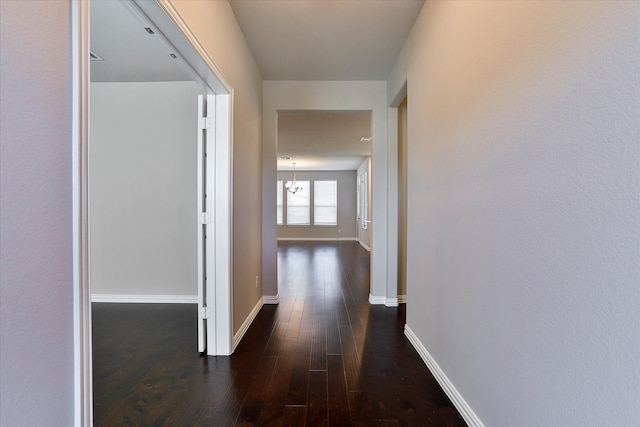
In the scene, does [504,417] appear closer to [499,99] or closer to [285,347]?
[499,99]

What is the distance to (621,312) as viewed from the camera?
2.62ft

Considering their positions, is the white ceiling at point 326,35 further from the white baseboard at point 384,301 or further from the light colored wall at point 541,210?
the white baseboard at point 384,301

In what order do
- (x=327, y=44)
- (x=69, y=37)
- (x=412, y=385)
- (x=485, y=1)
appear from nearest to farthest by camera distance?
(x=69, y=37) < (x=485, y=1) < (x=412, y=385) < (x=327, y=44)

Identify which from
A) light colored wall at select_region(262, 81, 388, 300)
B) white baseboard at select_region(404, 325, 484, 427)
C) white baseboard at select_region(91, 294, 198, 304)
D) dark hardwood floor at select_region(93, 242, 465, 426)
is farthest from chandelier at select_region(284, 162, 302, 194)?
white baseboard at select_region(404, 325, 484, 427)

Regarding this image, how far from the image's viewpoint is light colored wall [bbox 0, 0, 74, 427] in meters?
0.75

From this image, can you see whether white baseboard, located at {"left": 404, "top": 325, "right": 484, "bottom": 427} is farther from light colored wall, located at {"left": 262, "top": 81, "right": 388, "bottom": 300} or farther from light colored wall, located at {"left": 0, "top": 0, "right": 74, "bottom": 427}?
light colored wall, located at {"left": 0, "top": 0, "right": 74, "bottom": 427}

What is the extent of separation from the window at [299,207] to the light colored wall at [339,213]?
204 millimetres

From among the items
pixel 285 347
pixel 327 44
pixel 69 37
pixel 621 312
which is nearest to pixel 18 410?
pixel 69 37

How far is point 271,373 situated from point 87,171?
5.49 feet

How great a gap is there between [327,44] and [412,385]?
111 inches

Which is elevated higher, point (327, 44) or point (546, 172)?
point (327, 44)

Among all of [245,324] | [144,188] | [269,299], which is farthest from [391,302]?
[144,188]

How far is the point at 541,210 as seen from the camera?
3.51ft

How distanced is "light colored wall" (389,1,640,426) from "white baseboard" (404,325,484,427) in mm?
48
